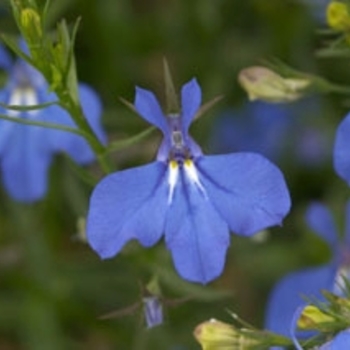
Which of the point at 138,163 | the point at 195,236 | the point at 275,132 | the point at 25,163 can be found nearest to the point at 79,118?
the point at 195,236

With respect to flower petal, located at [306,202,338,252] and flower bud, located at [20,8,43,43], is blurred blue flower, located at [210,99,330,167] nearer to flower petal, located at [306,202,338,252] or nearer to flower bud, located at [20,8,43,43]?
flower petal, located at [306,202,338,252]

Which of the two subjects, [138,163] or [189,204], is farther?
[138,163]

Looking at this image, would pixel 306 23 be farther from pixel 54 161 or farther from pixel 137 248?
pixel 137 248

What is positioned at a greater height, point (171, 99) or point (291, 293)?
→ point (171, 99)

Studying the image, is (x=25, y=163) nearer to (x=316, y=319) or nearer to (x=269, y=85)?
(x=269, y=85)

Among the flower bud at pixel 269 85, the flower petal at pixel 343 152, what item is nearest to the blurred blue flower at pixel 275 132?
the flower bud at pixel 269 85

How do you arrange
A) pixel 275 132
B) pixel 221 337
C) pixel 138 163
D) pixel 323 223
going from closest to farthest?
pixel 221 337, pixel 323 223, pixel 138 163, pixel 275 132
